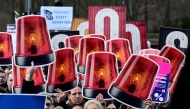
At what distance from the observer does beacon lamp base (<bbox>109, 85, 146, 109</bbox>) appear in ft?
14.4

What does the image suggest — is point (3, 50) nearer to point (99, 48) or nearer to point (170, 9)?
point (99, 48)

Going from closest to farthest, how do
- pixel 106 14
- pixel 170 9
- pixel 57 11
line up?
1. pixel 106 14
2. pixel 57 11
3. pixel 170 9

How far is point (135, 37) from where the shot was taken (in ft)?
33.5

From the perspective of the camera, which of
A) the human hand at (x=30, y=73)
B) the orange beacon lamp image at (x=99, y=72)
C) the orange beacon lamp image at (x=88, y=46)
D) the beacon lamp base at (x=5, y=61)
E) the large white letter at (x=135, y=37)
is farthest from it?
the large white letter at (x=135, y=37)

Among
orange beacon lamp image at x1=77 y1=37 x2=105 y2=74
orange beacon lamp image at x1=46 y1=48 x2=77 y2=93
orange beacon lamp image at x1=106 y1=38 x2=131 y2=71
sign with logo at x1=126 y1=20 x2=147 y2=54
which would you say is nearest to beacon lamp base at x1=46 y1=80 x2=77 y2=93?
orange beacon lamp image at x1=46 y1=48 x2=77 y2=93

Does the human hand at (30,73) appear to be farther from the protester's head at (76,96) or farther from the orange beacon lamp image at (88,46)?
the orange beacon lamp image at (88,46)

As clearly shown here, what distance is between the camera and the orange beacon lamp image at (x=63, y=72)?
18.2 ft

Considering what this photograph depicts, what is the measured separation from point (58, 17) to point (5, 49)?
39.1ft

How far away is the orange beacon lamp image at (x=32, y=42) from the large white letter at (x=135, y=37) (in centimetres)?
517

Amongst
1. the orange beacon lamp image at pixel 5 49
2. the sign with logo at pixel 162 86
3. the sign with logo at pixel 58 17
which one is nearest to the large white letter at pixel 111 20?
the orange beacon lamp image at pixel 5 49

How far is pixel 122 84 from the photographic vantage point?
4492 millimetres

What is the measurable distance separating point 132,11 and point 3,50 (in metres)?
33.6

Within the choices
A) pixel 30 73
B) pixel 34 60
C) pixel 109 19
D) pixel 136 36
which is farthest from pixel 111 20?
pixel 30 73

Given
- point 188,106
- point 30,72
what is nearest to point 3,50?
point 30,72
